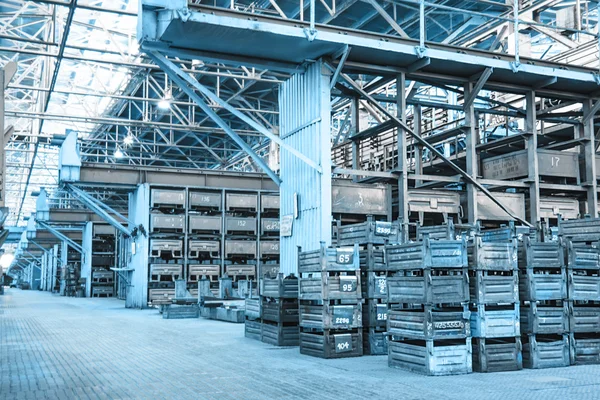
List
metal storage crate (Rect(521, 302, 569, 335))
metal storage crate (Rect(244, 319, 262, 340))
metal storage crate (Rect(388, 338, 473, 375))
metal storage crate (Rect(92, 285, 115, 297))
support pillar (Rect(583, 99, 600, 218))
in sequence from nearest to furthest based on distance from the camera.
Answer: metal storage crate (Rect(388, 338, 473, 375))
metal storage crate (Rect(521, 302, 569, 335))
metal storage crate (Rect(244, 319, 262, 340))
support pillar (Rect(583, 99, 600, 218))
metal storage crate (Rect(92, 285, 115, 297))

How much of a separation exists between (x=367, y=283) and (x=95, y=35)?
19511mm

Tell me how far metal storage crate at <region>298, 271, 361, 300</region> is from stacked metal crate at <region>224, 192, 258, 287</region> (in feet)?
49.5

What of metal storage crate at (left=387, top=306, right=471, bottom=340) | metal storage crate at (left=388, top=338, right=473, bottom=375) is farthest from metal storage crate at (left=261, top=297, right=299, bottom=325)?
metal storage crate at (left=387, top=306, right=471, bottom=340)

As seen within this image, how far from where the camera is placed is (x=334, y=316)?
11.4m

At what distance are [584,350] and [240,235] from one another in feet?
58.6

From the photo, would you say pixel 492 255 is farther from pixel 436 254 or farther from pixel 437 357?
pixel 437 357

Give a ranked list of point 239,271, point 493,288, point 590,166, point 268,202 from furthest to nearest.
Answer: point 268,202
point 239,271
point 590,166
point 493,288

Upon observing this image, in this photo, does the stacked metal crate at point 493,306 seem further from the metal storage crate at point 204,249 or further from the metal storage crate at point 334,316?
the metal storage crate at point 204,249

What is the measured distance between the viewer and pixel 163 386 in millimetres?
8680

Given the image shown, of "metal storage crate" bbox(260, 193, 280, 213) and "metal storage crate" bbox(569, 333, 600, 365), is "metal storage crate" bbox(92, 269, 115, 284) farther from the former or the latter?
"metal storage crate" bbox(569, 333, 600, 365)

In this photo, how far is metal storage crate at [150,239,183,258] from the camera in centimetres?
2538

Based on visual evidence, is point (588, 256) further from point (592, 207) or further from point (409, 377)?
point (592, 207)

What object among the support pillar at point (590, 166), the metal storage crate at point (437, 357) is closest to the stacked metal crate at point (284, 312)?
the metal storage crate at point (437, 357)

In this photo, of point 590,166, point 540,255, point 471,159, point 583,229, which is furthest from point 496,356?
point 590,166
